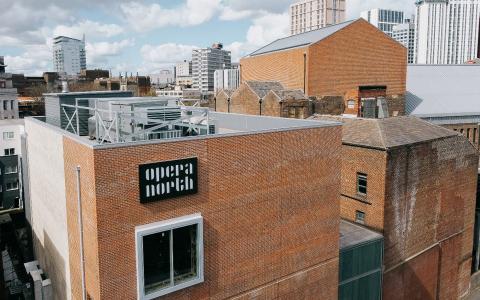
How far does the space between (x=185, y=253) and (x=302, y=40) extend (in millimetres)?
32639

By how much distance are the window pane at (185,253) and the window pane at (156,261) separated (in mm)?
273

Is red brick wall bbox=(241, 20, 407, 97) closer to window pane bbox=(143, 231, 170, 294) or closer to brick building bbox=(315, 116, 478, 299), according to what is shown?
brick building bbox=(315, 116, 478, 299)

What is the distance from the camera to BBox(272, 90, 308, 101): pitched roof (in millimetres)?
33263

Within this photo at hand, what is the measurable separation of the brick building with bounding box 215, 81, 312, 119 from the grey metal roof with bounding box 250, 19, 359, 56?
5299mm

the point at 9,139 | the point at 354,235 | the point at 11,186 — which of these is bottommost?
the point at 11,186

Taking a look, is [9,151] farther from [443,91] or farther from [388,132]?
[443,91]

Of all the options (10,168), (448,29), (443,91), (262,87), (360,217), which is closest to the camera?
(360,217)

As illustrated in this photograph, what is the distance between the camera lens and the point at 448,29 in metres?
154

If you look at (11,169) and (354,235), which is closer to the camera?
(354,235)

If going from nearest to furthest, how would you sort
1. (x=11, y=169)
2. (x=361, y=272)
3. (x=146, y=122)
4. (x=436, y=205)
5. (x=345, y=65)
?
(x=146, y=122), (x=361, y=272), (x=436, y=205), (x=345, y=65), (x=11, y=169)

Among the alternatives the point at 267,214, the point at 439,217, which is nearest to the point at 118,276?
the point at 267,214

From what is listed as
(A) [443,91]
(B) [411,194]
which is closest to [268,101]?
(B) [411,194]

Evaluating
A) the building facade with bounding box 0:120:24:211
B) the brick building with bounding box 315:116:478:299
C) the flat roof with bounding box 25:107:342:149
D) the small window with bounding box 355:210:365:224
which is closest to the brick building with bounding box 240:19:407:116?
the brick building with bounding box 315:116:478:299

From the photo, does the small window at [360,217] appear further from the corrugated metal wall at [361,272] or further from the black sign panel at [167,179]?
the black sign panel at [167,179]
